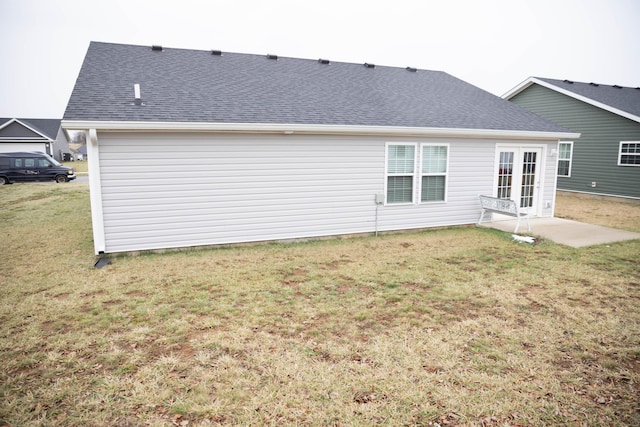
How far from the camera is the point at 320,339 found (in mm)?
4105

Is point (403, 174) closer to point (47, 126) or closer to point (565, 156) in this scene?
point (565, 156)

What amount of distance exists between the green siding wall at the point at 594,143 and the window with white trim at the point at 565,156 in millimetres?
193

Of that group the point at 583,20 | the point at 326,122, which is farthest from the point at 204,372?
the point at 583,20

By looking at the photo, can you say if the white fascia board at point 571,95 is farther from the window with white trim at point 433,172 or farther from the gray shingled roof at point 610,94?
the window with white trim at point 433,172

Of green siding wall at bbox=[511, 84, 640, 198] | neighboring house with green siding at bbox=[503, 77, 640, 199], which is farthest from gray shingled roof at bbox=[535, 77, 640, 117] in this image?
green siding wall at bbox=[511, 84, 640, 198]

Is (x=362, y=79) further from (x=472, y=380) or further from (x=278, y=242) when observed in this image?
(x=472, y=380)

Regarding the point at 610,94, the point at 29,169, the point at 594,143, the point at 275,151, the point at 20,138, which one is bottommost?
the point at 29,169

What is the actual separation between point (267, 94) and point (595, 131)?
560 inches

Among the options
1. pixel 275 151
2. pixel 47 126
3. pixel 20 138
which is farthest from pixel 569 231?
pixel 47 126

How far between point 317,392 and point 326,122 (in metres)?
6.22

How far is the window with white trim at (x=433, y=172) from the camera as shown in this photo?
9.46 metres

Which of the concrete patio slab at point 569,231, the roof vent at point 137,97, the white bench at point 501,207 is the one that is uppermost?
the roof vent at point 137,97

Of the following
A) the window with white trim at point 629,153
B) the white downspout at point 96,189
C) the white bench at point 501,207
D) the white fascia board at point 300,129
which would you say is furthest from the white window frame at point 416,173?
the window with white trim at point 629,153

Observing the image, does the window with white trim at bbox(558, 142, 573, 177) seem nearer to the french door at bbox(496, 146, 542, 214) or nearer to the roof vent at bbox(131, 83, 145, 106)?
the french door at bbox(496, 146, 542, 214)
